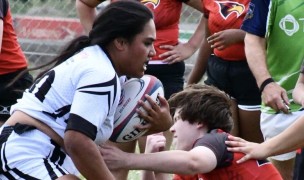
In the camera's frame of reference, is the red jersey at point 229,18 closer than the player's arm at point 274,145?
No

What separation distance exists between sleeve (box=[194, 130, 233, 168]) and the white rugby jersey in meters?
0.42

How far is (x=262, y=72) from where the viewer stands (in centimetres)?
506

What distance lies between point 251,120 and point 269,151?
1.49 m

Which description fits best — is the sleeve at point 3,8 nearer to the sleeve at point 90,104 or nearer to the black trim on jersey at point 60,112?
the black trim on jersey at point 60,112

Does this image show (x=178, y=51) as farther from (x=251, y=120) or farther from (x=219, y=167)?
(x=219, y=167)

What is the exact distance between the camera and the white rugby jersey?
12.9 ft

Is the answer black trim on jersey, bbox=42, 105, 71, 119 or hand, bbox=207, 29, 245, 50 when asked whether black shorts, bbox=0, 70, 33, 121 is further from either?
black trim on jersey, bbox=42, 105, 71, 119

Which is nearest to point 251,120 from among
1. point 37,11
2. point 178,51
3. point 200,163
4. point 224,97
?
point 178,51

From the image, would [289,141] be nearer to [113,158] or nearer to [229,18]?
[113,158]

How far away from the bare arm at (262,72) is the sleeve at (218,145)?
2.35 ft

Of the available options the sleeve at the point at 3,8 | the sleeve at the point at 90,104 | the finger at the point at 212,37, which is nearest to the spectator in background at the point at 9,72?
the sleeve at the point at 3,8

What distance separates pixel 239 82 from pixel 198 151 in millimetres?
1745

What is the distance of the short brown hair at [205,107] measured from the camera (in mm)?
4395

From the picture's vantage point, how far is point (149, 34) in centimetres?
416
